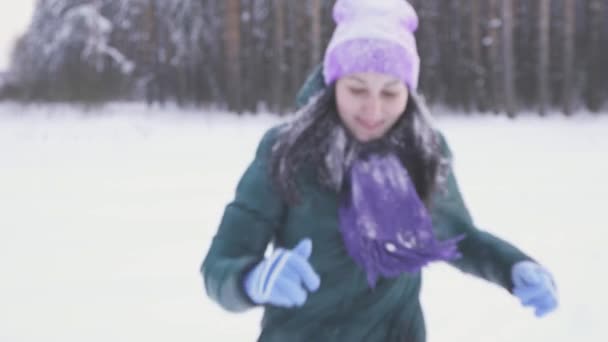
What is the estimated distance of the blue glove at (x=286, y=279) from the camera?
1.34m

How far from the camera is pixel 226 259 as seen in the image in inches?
60.3

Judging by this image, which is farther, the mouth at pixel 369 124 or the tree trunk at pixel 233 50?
the tree trunk at pixel 233 50

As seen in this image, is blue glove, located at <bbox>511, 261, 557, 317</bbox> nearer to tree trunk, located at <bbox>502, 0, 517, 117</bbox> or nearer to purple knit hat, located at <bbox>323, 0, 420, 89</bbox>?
purple knit hat, located at <bbox>323, 0, 420, 89</bbox>

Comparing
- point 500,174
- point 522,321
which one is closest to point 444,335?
point 522,321

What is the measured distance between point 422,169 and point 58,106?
1476 cm

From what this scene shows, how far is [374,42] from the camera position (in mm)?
1712

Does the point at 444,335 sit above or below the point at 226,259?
below

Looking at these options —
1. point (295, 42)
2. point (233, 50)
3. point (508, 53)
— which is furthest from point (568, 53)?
point (233, 50)

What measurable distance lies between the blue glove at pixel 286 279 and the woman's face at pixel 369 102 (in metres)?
0.45

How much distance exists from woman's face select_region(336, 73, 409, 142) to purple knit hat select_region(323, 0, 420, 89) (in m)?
0.02

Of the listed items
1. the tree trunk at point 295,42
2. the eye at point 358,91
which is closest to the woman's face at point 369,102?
the eye at point 358,91

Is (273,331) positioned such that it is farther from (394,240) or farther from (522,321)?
(522,321)

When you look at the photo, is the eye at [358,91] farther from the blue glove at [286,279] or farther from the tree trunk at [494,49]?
the tree trunk at [494,49]

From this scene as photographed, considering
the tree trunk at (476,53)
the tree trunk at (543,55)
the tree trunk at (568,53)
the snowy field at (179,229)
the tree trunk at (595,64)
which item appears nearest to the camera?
the snowy field at (179,229)
